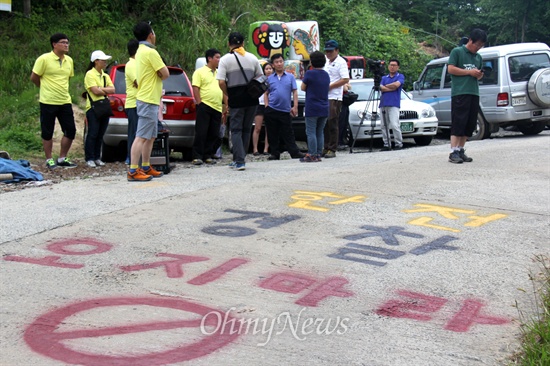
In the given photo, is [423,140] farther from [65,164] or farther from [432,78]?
[65,164]

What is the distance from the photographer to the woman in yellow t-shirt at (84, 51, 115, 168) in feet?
33.5

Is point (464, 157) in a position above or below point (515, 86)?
below

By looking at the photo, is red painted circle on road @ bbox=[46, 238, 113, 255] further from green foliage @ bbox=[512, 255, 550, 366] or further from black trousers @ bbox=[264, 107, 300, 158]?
black trousers @ bbox=[264, 107, 300, 158]

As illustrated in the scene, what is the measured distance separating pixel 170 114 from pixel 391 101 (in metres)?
4.22

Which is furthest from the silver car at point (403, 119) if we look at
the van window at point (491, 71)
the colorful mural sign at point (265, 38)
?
the colorful mural sign at point (265, 38)

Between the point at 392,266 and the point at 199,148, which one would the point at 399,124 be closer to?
the point at 199,148

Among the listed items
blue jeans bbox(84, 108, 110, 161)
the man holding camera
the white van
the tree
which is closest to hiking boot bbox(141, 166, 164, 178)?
blue jeans bbox(84, 108, 110, 161)

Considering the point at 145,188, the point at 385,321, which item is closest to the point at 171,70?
the point at 145,188

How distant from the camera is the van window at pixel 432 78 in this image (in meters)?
16.0

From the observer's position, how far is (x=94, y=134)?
34.1 feet

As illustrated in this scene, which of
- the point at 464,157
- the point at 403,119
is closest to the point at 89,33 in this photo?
the point at 403,119

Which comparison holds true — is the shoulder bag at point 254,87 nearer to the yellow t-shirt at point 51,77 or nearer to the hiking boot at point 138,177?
the hiking boot at point 138,177

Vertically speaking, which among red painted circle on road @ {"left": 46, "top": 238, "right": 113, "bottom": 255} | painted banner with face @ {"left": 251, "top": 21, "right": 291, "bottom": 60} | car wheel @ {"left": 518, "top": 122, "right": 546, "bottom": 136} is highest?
painted banner with face @ {"left": 251, "top": 21, "right": 291, "bottom": 60}

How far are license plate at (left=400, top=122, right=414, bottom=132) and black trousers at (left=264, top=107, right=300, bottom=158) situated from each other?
3.35m
